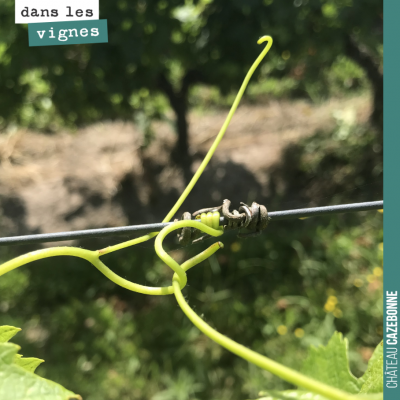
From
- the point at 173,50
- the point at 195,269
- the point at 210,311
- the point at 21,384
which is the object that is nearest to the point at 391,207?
the point at 21,384

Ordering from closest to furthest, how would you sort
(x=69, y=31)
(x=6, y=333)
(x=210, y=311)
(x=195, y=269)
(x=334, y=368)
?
1. (x=6, y=333)
2. (x=334, y=368)
3. (x=69, y=31)
4. (x=210, y=311)
5. (x=195, y=269)

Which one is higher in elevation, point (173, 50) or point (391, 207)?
point (173, 50)

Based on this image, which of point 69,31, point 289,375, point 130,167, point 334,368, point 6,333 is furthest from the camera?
point 130,167

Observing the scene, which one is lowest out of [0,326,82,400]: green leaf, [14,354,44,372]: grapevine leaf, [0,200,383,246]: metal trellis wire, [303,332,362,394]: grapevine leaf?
[303,332,362,394]: grapevine leaf

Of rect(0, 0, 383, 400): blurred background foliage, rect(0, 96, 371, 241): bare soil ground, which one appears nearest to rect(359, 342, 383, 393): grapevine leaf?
rect(0, 0, 383, 400): blurred background foliage

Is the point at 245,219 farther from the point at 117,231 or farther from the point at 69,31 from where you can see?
the point at 69,31

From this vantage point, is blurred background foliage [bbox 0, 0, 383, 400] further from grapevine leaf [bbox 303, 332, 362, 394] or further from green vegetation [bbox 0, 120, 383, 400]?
grapevine leaf [bbox 303, 332, 362, 394]

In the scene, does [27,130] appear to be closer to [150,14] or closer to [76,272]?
[76,272]

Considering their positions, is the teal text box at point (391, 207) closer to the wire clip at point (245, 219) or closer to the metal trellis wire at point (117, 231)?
the metal trellis wire at point (117, 231)
